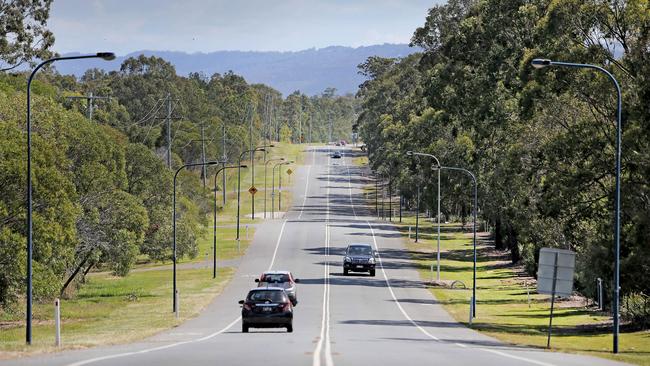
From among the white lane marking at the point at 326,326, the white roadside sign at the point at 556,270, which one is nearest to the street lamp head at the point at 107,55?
the white lane marking at the point at 326,326

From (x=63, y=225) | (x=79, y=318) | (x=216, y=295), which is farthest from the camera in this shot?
(x=216, y=295)

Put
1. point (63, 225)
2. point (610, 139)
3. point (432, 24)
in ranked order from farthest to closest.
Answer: point (432, 24)
point (63, 225)
point (610, 139)

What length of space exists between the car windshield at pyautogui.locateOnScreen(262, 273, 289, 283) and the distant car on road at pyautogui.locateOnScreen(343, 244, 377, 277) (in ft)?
75.8

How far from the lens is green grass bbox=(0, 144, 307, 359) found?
36000mm

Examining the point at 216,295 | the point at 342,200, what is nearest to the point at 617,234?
the point at 216,295

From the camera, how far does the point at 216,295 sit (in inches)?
2479

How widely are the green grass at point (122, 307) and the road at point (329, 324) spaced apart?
1.30 metres

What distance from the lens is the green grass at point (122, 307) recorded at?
36000 mm

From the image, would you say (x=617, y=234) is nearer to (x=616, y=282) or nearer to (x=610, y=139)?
(x=616, y=282)

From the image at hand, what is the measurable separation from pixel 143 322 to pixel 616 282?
76.6ft

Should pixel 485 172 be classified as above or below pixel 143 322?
above

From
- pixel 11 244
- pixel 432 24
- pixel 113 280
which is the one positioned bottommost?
pixel 113 280

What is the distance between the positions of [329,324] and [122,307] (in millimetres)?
18271

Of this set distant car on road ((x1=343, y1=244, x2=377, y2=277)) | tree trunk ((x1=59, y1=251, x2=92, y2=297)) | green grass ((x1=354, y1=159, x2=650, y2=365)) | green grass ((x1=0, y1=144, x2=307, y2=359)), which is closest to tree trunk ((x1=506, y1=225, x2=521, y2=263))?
green grass ((x1=354, y1=159, x2=650, y2=365))
